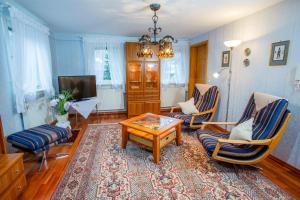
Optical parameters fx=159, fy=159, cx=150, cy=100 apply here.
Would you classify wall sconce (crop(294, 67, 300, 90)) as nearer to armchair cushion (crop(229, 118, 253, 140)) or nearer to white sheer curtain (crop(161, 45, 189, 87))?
armchair cushion (crop(229, 118, 253, 140))

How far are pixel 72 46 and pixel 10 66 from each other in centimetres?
234

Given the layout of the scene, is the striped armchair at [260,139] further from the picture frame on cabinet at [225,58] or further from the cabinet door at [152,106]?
the cabinet door at [152,106]

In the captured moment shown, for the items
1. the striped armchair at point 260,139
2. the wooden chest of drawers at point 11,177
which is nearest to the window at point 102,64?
the wooden chest of drawers at point 11,177

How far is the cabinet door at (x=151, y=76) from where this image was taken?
4.61 m

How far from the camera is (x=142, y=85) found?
15.2 feet

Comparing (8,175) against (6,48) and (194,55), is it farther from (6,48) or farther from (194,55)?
(194,55)

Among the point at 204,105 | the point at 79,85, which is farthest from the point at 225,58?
the point at 79,85

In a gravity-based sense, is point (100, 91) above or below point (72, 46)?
below

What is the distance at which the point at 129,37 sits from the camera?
→ 15.2 feet

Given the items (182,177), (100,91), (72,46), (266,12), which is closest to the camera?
(182,177)

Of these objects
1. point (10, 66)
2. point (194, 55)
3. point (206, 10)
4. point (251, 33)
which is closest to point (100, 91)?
point (10, 66)

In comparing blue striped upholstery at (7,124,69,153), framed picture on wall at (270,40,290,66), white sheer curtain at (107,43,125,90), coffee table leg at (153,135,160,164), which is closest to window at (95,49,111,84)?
white sheer curtain at (107,43,125,90)

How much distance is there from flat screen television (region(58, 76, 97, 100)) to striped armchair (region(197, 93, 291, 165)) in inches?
123

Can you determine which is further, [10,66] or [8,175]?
[10,66]
